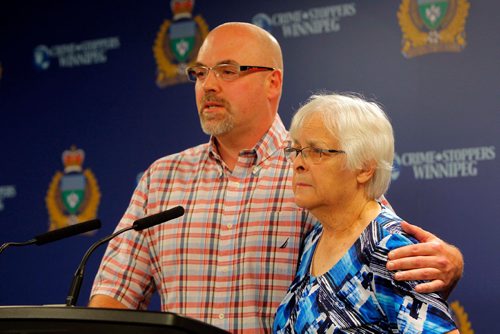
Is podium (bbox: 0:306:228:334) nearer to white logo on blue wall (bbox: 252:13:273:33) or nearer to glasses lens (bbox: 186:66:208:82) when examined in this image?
glasses lens (bbox: 186:66:208:82)

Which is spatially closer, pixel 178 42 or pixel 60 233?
pixel 60 233

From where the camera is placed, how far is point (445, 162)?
3.73 meters

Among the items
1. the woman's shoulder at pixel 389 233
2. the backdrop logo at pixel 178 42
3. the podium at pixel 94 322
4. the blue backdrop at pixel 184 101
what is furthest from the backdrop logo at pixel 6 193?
the podium at pixel 94 322

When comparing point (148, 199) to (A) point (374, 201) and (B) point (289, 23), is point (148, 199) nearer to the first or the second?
(A) point (374, 201)

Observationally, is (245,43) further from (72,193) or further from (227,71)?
(72,193)

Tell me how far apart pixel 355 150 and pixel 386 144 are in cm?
9

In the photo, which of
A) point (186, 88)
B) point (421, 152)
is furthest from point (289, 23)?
point (421, 152)

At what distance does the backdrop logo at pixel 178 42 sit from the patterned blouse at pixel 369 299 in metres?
2.59

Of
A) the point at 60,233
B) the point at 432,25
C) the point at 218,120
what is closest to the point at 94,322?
the point at 60,233

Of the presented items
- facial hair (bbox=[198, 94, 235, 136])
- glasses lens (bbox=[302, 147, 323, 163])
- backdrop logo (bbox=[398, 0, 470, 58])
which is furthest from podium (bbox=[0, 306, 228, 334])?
backdrop logo (bbox=[398, 0, 470, 58])

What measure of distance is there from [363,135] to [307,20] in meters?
2.16

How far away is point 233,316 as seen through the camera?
2459mm

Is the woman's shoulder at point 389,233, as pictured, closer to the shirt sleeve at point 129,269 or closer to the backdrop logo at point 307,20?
the shirt sleeve at point 129,269

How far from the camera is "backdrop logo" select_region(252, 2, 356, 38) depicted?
410cm
